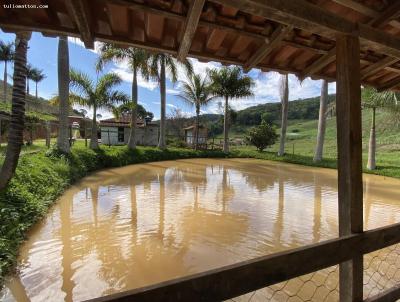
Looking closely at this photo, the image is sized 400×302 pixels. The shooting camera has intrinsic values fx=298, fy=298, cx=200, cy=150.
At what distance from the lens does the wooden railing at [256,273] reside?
4.81ft

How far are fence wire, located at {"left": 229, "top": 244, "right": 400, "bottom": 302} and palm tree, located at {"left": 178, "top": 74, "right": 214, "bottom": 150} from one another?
74.3 feet

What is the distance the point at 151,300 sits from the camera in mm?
1426

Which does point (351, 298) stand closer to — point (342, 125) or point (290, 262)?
point (290, 262)

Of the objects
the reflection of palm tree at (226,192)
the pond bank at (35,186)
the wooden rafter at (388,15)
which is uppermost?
the wooden rafter at (388,15)

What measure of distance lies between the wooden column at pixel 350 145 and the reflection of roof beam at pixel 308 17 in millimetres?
108

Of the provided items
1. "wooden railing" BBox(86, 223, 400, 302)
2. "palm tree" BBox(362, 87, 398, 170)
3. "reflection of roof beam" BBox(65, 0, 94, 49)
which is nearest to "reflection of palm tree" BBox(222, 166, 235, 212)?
"wooden railing" BBox(86, 223, 400, 302)

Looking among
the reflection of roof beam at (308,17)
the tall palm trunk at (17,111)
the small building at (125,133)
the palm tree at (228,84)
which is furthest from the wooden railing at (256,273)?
the small building at (125,133)

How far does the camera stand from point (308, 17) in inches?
84.8

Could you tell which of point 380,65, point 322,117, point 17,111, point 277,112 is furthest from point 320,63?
point 277,112

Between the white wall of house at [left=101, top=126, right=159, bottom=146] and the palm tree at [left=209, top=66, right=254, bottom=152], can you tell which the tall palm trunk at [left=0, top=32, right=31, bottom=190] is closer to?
the palm tree at [left=209, top=66, right=254, bottom=152]

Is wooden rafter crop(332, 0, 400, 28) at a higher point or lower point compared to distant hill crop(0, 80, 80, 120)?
lower

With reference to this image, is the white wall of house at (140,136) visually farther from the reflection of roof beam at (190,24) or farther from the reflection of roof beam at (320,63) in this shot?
the reflection of roof beam at (190,24)

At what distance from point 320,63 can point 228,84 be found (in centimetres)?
2432

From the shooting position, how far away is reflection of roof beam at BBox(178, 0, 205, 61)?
7.10 feet
